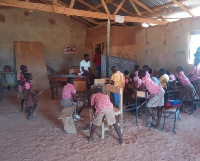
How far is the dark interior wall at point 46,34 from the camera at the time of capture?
9.40 meters

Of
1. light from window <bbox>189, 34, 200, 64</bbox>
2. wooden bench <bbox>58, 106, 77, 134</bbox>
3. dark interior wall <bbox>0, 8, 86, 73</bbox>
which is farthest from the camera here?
dark interior wall <bbox>0, 8, 86, 73</bbox>

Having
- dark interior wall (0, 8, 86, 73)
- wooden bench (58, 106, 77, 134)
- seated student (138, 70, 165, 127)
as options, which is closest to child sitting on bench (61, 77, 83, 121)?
wooden bench (58, 106, 77, 134)

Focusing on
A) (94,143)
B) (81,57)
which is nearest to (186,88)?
(94,143)

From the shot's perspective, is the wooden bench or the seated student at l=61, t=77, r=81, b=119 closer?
the wooden bench

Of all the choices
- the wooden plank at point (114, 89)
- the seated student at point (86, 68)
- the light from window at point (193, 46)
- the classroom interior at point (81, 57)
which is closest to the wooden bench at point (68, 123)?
the classroom interior at point (81, 57)

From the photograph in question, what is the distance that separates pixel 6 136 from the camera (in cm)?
373

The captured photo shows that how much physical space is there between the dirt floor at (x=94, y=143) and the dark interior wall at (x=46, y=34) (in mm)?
6009

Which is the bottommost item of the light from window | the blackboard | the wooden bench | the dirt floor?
the dirt floor

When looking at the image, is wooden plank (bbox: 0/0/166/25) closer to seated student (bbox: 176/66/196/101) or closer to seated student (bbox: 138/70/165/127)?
seated student (bbox: 176/66/196/101)

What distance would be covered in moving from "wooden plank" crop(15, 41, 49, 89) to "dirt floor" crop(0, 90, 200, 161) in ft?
14.5

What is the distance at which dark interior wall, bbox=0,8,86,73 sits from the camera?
9398 millimetres

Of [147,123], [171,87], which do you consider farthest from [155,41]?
[147,123]

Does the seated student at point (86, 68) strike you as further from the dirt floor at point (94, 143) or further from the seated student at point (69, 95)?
the seated student at point (69, 95)

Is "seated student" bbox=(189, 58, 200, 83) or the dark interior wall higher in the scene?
the dark interior wall
